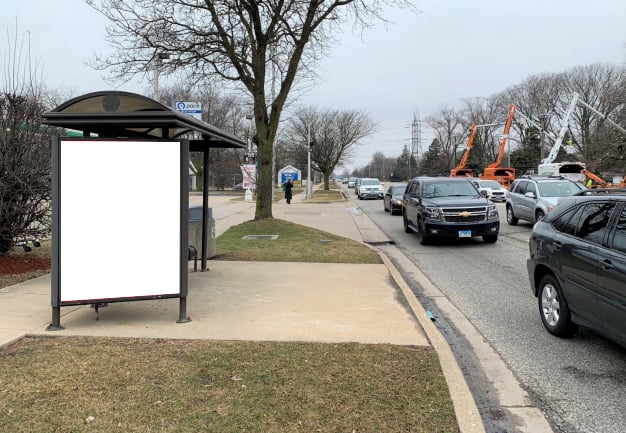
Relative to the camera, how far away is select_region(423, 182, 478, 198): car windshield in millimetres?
13813

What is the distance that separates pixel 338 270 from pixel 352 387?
5147mm

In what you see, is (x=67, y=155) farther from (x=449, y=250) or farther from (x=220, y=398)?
(x=449, y=250)

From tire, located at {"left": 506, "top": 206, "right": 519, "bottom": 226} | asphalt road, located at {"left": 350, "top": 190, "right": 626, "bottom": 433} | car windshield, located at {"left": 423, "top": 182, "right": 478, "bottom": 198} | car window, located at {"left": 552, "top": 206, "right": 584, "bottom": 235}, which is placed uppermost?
car windshield, located at {"left": 423, "top": 182, "right": 478, "bottom": 198}

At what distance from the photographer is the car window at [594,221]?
4859mm

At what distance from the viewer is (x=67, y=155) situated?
5.14 meters

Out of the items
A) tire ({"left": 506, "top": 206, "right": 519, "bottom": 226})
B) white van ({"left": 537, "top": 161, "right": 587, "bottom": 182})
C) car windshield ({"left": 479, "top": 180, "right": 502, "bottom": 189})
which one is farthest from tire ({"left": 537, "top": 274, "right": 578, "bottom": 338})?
white van ({"left": 537, "top": 161, "right": 587, "bottom": 182})

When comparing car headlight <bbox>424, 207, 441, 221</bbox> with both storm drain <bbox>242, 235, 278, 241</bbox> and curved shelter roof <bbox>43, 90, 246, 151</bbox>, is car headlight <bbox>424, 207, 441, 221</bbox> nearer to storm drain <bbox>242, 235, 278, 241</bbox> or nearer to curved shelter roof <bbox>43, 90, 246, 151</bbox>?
storm drain <bbox>242, 235, 278, 241</bbox>

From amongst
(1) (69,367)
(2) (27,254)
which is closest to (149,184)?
(1) (69,367)

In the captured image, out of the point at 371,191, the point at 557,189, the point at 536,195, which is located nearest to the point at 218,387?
the point at 536,195

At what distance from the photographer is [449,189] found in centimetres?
1404

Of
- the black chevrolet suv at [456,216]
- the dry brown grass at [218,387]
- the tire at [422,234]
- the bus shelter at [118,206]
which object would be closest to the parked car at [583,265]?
the dry brown grass at [218,387]

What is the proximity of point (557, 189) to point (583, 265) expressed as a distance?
41.1 ft

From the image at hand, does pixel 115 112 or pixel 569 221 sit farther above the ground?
pixel 115 112

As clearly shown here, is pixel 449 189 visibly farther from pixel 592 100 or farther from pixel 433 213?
pixel 592 100
